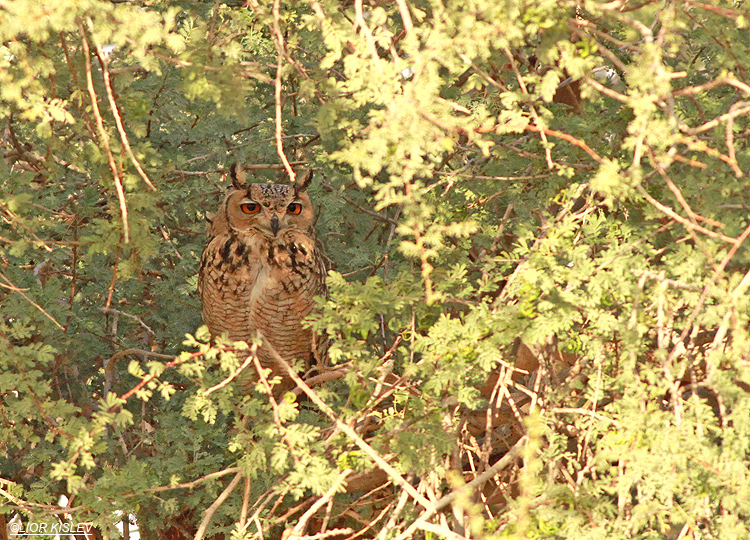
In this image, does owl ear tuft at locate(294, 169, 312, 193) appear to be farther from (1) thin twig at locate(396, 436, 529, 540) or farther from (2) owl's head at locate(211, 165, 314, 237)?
(1) thin twig at locate(396, 436, 529, 540)

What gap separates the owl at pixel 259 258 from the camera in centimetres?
238

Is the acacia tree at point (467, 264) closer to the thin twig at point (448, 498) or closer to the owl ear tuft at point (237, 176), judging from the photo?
the thin twig at point (448, 498)

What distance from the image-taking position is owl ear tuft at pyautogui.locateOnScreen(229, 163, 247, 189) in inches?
93.7

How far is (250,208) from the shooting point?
2387 mm

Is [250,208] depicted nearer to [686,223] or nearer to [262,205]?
[262,205]

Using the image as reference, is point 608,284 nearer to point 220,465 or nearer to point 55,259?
point 220,465

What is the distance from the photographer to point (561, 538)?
1.49m

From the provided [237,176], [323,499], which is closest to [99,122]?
[323,499]

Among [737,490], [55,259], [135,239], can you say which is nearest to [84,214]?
[55,259]

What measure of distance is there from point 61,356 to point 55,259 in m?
0.31

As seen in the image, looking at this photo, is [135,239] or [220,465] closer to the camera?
[135,239]

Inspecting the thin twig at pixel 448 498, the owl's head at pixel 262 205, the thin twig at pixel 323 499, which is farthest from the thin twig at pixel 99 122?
the owl's head at pixel 262 205

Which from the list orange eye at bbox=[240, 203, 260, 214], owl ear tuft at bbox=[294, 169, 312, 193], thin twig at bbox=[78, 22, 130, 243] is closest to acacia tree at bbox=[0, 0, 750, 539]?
thin twig at bbox=[78, 22, 130, 243]

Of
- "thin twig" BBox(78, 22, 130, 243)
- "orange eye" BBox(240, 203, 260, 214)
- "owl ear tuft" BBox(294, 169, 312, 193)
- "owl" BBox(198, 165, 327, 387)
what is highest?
"thin twig" BBox(78, 22, 130, 243)
